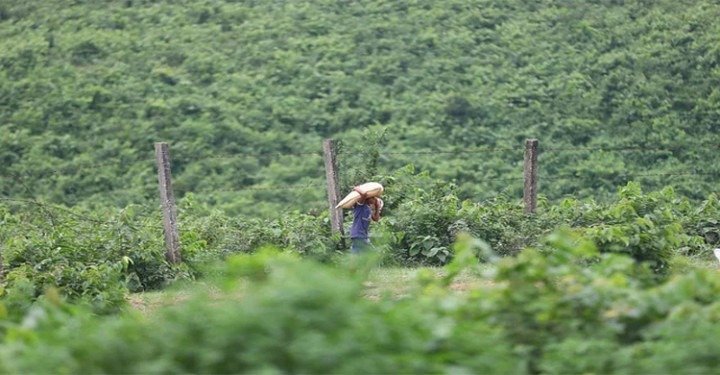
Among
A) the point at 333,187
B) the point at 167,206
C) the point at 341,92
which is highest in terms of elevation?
the point at 167,206

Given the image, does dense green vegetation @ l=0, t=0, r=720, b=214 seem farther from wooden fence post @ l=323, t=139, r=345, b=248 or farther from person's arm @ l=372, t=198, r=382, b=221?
person's arm @ l=372, t=198, r=382, b=221

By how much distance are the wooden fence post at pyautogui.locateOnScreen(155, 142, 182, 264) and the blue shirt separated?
6.38ft

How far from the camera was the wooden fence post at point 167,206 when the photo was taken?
42.0ft

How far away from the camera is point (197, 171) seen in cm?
2547

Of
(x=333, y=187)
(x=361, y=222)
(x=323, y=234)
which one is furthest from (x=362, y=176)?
(x=361, y=222)

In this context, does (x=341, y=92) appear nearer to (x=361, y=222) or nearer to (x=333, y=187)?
(x=333, y=187)

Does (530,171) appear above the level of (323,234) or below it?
above

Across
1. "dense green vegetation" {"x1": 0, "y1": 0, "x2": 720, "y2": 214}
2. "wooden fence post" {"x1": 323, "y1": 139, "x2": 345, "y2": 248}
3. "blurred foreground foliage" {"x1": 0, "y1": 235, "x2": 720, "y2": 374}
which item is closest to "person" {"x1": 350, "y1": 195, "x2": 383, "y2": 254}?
"wooden fence post" {"x1": 323, "y1": 139, "x2": 345, "y2": 248}

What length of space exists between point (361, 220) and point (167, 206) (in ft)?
6.86

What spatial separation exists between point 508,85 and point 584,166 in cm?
430

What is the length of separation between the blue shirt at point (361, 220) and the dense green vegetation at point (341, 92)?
10.2m

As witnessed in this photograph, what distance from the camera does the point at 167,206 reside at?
1280 centimetres

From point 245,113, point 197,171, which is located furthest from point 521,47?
point 197,171

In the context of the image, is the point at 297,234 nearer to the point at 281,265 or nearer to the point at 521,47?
the point at 281,265
